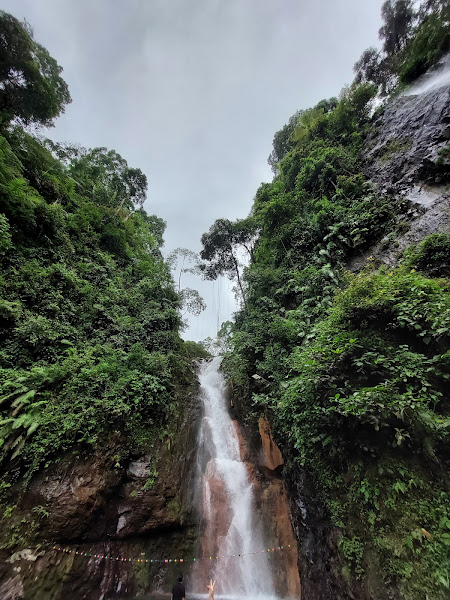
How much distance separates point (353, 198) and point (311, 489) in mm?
10654

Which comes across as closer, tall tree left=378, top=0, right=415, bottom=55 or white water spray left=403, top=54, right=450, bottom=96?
white water spray left=403, top=54, right=450, bottom=96

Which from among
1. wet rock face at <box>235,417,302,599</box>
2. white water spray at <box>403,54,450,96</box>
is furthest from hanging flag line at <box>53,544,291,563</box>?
white water spray at <box>403,54,450,96</box>

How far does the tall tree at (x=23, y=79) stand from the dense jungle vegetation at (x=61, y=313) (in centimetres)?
4

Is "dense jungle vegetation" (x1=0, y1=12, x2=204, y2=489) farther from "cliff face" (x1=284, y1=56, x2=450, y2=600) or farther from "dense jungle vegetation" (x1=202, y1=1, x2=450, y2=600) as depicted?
"cliff face" (x1=284, y1=56, x2=450, y2=600)

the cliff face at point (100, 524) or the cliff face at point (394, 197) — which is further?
the cliff face at point (394, 197)

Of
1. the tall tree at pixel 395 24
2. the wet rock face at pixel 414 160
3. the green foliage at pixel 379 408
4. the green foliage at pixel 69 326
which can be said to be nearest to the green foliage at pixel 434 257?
the green foliage at pixel 379 408

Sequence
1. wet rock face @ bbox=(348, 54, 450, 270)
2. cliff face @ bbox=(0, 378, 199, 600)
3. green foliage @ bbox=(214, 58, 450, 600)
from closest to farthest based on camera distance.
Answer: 1. green foliage @ bbox=(214, 58, 450, 600)
2. cliff face @ bbox=(0, 378, 199, 600)
3. wet rock face @ bbox=(348, 54, 450, 270)

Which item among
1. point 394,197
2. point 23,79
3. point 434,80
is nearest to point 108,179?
point 23,79

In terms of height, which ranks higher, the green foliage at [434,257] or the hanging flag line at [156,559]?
the green foliage at [434,257]

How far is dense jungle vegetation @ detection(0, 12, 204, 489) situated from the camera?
5246mm

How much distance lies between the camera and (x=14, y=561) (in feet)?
12.8

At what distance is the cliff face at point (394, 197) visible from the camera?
165 inches

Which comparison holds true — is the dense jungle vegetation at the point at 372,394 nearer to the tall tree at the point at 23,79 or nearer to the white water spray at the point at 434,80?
the white water spray at the point at 434,80

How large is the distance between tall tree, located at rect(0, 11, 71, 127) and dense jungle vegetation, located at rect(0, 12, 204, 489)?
0.13ft
